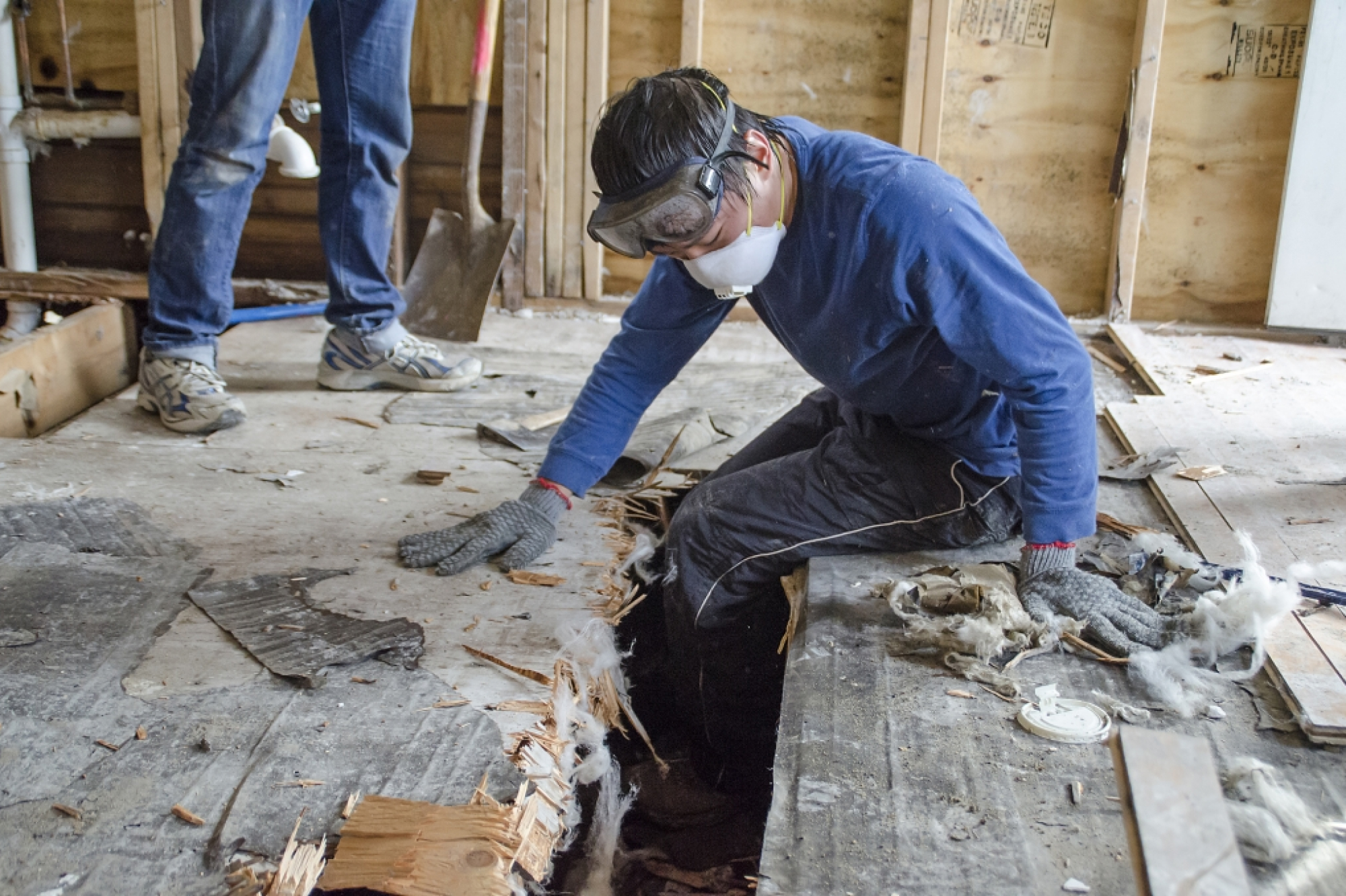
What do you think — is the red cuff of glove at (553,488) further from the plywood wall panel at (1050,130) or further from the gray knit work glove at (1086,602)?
the plywood wall panel at (1050,130)

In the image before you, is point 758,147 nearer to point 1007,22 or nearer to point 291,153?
point 291,153

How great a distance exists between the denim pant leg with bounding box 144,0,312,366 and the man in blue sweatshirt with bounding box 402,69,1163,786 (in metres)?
1.15

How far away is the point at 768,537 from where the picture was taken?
199 cm

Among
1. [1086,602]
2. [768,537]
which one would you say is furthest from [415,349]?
[1086,602]

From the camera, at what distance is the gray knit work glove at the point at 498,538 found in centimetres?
194

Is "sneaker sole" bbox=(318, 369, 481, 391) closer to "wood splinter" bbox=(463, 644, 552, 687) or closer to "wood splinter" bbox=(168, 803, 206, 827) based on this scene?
"wood splinter" bbox=(463, 644, 552, 687)

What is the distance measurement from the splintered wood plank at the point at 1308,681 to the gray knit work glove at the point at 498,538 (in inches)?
48.0

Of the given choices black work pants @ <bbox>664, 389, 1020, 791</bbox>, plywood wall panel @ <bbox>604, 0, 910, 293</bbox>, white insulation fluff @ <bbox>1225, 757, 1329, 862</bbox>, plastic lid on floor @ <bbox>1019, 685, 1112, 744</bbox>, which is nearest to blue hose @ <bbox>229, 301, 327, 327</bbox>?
plywood wall panel @ <bbox>604, 0, 910, 293</bbox>

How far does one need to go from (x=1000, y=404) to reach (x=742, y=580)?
583 mm

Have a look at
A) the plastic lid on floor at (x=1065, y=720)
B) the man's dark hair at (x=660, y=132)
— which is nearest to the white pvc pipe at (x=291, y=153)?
the man's dark hair at (x=660, y=132)

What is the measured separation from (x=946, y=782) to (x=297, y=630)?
3.35 feet

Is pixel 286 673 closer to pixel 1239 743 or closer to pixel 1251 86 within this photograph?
pixel 1239 743

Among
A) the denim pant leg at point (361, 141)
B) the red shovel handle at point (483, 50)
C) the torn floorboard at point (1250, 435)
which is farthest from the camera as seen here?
the red shovel handle at point (483, 50)

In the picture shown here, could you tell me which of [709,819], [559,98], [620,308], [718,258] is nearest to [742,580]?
[709,819]
